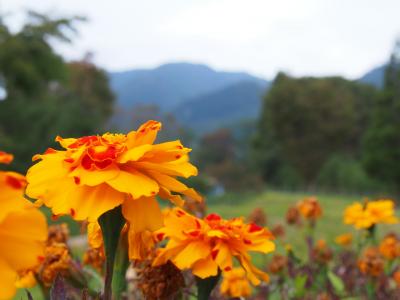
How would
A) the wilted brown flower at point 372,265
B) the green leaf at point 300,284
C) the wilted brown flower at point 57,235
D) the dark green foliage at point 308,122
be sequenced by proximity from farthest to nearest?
the dark green foliage at point 308,122 < the wilted brown flower at point 372,265 < the green leaf at point 300,284 < the wilted brown flower at point 57,235

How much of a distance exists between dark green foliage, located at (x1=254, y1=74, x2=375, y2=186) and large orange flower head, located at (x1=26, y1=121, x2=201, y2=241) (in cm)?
1853

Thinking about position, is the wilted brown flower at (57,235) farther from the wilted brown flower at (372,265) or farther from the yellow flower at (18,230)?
the wilted brown flower at (372,265)

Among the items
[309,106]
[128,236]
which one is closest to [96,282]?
[128,236]

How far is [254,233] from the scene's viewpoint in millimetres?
628

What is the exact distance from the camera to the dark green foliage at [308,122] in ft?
61.8

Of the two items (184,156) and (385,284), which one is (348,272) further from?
(184,156)

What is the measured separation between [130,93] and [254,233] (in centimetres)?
5776

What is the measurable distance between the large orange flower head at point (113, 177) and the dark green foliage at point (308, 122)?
18.5 meters

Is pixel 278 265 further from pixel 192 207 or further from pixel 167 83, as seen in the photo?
pixel 167 83

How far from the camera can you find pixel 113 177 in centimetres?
44

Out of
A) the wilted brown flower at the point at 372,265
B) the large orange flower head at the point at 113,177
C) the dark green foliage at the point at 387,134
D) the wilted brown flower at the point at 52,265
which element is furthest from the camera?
the dark green foliage at the point at 387,134

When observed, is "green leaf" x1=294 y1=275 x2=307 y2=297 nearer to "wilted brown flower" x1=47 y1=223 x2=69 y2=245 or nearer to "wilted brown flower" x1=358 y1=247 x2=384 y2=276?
"wilted brown flower" x1=358 y1=247 x2=384 y2=276

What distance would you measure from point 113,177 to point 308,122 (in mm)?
18781

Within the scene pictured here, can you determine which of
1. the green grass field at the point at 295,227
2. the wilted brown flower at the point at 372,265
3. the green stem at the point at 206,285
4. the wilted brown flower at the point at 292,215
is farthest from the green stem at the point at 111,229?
the green grass field at the point at 295,227
